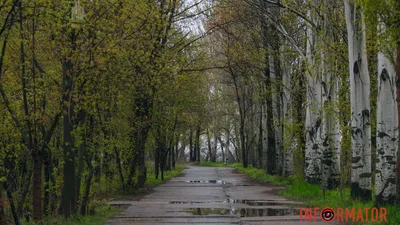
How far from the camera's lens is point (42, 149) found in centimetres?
1235

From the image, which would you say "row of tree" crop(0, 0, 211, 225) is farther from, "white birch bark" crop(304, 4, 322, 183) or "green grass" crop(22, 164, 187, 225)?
"white birch bark" crop(304, 4, 322, 183)

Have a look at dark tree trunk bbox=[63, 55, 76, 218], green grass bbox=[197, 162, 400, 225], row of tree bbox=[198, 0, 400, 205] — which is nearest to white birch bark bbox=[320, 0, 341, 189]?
row of tree bbox=[198, 0, 400, 205]

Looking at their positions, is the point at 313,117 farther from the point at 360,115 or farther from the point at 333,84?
the point at 360,115

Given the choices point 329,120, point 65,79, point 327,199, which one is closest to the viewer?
point 65,79

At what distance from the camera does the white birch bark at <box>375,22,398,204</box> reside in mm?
12352

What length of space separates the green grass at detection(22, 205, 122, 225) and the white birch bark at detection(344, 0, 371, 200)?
661cm

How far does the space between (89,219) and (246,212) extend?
4.34 meters

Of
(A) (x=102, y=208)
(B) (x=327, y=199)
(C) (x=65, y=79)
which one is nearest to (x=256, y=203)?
(B) (x=327, y=199)

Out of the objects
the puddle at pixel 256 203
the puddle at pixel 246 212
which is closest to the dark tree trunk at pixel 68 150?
the puddle at pixel 246 212

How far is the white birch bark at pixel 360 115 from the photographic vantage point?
48.1 ft

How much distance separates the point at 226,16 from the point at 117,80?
12981 mm

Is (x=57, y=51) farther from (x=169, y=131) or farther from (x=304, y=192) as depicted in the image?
(x=169, y=131)

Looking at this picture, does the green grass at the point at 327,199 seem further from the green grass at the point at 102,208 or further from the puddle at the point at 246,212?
the green grass at the point at 102,208

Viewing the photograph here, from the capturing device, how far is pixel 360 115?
48.7 ft
